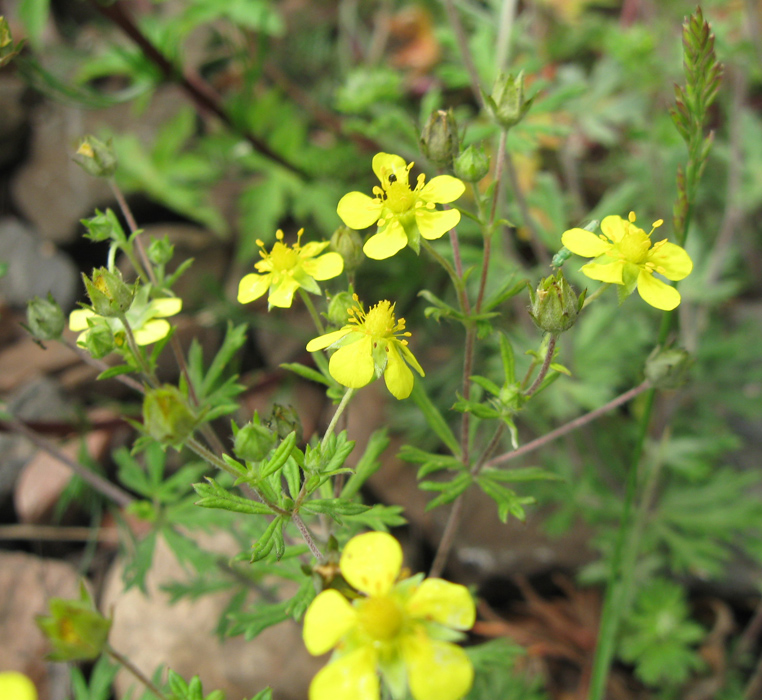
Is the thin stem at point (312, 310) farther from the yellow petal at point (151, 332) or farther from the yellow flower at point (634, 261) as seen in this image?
the yellow flower at point (634, 261)

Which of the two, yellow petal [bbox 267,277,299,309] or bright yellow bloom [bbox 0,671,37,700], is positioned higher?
yellow petal [bbox 267,277,299,309]

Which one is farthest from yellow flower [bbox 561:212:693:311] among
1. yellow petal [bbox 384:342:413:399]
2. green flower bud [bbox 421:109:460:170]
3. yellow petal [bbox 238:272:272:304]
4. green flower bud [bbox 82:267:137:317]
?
green flower bud [bbox 82:267:137:317]

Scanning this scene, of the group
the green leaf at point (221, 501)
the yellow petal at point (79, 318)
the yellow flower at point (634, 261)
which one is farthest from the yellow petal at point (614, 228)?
the yellow petal at point (79, 318)

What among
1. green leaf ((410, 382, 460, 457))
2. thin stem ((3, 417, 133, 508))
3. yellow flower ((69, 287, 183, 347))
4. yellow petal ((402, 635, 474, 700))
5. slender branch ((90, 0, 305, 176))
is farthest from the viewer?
slender branch ((90, 0, 305, 176))

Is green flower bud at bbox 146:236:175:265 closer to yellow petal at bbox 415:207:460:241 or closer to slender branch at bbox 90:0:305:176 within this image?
yellow petal at bbox 415:207:460:241

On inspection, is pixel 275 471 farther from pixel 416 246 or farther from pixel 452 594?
pixel 416 246

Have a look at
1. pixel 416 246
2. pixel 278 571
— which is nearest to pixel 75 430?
pixel 278 571
